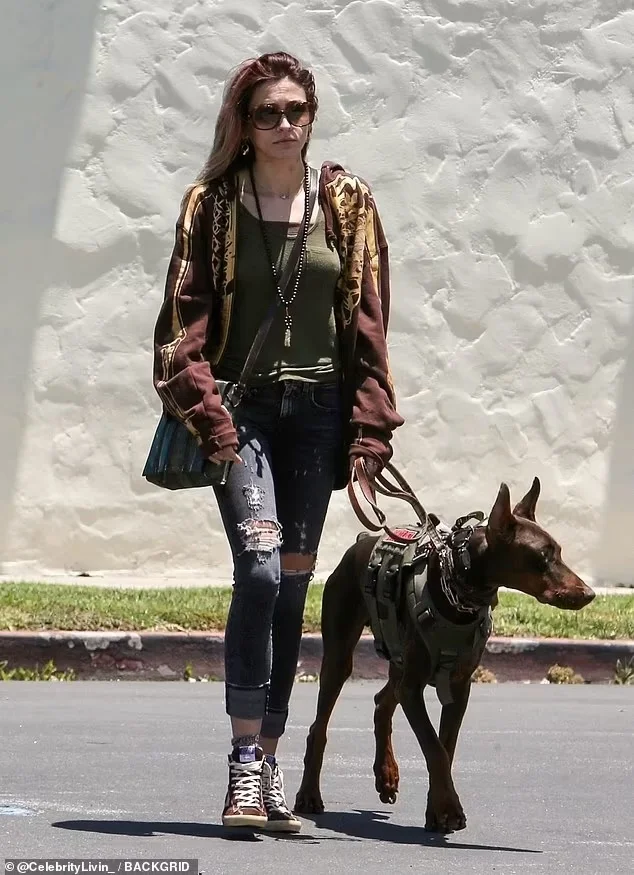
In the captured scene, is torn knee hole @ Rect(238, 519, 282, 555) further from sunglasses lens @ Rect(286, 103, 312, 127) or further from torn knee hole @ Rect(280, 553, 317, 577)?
sunglasses lens @ Rect(286, 103, 312, 127)

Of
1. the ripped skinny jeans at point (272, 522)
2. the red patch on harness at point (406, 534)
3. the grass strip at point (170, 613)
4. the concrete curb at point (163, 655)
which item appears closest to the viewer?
the ripped skinny jeans at point (272, 522)

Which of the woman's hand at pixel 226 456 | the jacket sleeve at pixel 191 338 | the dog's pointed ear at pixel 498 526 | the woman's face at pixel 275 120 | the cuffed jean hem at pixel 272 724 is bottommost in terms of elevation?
the cuffed jean hem at pixel 272 724

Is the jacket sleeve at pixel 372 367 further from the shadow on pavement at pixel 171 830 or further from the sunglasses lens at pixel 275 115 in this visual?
the shadow on pavement at pixel 171 830

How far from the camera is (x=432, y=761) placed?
4586 millimetres

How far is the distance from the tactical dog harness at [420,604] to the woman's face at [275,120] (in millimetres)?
1183

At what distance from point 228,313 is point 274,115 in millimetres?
573

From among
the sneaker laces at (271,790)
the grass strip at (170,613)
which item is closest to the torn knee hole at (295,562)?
the sneaker laces at (271,790)

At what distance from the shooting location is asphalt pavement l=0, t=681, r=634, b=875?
4.33 metres

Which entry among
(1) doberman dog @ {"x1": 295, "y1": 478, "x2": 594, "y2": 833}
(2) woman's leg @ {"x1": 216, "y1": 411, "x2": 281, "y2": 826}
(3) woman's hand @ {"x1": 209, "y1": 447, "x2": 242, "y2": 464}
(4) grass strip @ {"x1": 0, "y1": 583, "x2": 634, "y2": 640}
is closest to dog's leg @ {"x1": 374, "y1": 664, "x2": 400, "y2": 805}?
(1) doberman dog @ {"x1": 295, "y1": 478, "x2": 594, "y2": 833}

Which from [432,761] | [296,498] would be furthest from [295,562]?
[432,761]

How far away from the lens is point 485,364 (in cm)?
1166

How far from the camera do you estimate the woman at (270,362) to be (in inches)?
179

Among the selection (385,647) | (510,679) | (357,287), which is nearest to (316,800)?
(385,647)

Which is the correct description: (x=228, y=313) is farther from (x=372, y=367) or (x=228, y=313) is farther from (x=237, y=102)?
(x=237, y=102)
